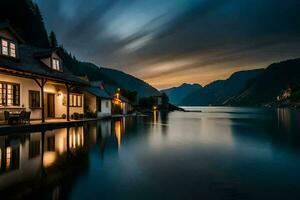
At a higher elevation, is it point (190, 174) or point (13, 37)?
point (13, 37)

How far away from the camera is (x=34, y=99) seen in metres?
23.5

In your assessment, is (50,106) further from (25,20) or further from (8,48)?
(25,20)

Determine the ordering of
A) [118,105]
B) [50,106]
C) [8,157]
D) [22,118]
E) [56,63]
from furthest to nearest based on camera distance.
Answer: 1. [118,105]
2. [50,106]
3. [56,63]
4. [22,118]
5. [8,157]

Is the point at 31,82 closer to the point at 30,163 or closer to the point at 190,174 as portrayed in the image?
the point at 30,163

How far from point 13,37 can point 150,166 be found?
19.7 metres

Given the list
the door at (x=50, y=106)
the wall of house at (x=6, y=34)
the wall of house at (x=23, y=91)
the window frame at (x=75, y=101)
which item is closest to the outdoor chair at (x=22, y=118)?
the wall of house at (x=23, y=91)

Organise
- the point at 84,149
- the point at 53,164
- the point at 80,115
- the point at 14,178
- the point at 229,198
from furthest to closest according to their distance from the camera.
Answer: the point at 80,115
the point at 84,149
the point at 53,164
the point at 14,178
the point at 229,198

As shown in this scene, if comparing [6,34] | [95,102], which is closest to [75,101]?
[95,102]

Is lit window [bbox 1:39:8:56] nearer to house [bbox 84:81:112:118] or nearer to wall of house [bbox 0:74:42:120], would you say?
wall of house [bbox 0:74:42:120]

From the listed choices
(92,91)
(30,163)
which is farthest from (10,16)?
(30,163)

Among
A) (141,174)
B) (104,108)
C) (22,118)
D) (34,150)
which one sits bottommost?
(141,174)

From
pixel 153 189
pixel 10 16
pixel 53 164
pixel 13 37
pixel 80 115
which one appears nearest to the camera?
pixel 153 189

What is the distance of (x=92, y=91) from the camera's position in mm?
36625

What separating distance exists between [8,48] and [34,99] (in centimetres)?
533
